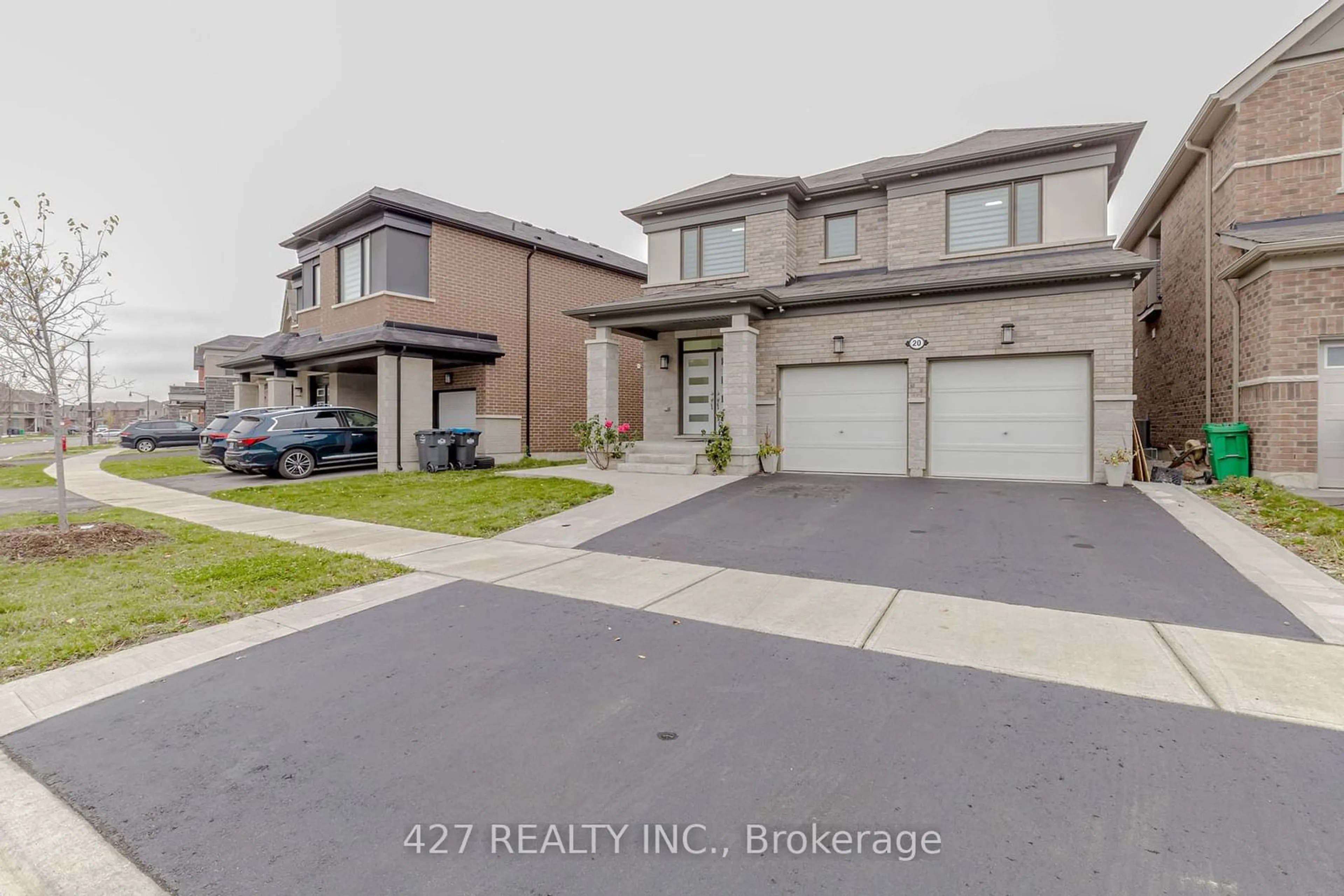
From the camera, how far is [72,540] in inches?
263

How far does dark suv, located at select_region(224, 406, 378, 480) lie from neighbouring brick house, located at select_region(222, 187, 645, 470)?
1.28 m

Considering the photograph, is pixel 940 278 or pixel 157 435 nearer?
pixel 940 278

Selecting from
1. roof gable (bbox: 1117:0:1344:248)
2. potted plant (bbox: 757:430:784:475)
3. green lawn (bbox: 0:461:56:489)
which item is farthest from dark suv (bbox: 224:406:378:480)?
roof gable (bbox: 1117:0:1344:248)

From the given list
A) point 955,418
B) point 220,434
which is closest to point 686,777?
point 955,418

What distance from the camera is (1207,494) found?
30.9ft

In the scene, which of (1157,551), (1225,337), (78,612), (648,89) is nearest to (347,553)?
(78,612)

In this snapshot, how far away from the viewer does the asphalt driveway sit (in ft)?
15.5

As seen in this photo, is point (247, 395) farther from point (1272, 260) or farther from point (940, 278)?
point (1272, 260)

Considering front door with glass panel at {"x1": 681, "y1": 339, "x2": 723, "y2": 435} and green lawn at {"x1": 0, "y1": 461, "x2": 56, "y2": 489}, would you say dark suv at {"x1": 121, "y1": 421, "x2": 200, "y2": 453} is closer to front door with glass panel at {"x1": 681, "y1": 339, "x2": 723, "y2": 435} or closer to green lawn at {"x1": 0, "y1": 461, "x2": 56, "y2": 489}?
green lawn at {"x1": 0, "y1": 461, "x2": 56, "y2": 489}

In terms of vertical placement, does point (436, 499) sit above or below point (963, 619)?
above

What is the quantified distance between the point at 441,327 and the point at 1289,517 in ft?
56.9

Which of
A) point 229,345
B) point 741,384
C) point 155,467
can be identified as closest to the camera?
point 741,384

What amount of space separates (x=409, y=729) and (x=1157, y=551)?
7.20 m

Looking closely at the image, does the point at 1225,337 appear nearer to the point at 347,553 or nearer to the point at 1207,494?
the point at 1207,494
